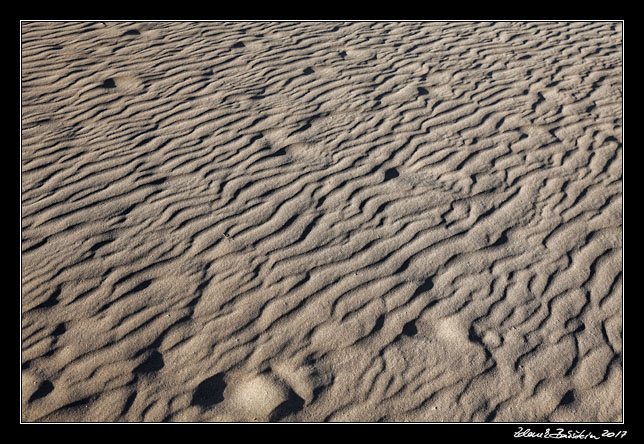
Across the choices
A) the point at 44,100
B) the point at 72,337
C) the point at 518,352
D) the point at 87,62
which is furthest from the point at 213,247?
the point at 87,62

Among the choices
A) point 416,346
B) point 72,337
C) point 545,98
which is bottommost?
point 416,346

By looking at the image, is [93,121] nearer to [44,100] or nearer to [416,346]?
[44,100]

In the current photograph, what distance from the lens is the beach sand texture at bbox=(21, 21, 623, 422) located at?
3355 millimetres

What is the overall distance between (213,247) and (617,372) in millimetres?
3185

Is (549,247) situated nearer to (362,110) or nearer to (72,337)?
(362,110)

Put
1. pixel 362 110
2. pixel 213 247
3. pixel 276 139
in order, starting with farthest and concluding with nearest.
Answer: pixel 362 110
pixel 276 139
pixel 213 247

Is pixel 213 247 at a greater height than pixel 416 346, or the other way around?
pixel 213 247

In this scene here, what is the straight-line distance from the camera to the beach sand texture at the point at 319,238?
3.36 metres

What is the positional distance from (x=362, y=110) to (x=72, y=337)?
407cm

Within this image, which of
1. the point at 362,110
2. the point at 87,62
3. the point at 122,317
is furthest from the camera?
the point at 87,62

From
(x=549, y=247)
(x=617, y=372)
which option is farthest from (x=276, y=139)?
(x=617, y=372)

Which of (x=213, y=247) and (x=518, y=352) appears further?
(x=213, y=247)

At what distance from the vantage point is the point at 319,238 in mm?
4363

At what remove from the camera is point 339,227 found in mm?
4477
